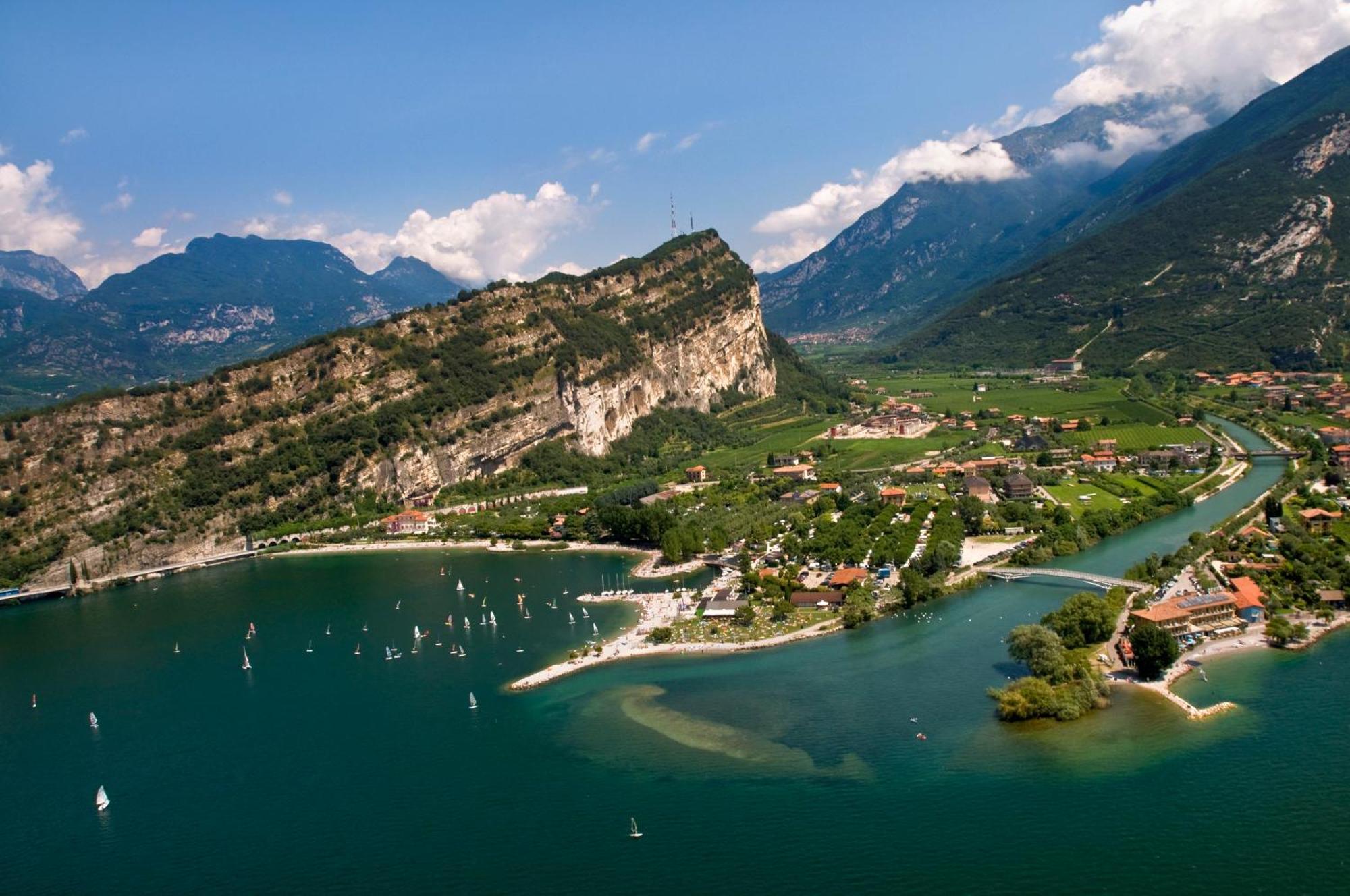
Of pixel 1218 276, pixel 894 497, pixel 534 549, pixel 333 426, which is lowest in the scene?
pixel 894 497

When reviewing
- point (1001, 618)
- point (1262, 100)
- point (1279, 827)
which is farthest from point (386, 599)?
point (1262, 100)

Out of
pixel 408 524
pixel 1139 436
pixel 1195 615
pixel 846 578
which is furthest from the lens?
pixel 1139 436

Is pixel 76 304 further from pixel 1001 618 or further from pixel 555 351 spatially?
pixel 1001 618

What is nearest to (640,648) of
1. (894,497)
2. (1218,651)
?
(1218,651)

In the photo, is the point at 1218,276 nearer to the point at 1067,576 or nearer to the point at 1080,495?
the point at 1080,495

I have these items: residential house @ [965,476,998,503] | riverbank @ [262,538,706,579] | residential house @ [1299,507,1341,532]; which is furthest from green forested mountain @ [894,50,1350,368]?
riverbank @ [262,538,706,579]

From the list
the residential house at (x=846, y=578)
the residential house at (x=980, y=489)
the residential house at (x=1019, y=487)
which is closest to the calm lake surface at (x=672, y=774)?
the residential house at (x=846, y=578)
